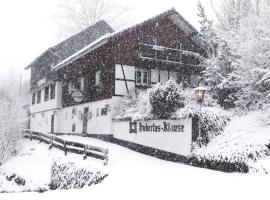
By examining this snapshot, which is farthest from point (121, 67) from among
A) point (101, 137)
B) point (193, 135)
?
point (193, 135)

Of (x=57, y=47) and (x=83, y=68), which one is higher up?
(x=57, y=47)

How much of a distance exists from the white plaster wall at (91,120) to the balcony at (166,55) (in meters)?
3.93

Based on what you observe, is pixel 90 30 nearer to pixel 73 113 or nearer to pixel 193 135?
pixel 73 113

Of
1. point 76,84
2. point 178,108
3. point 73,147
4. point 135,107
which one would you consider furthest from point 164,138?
point 76,84

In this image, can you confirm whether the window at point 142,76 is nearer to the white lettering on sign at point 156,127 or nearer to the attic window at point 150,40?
the attic window at point 150,40

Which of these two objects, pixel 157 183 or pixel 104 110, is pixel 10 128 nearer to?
pixel 104 110

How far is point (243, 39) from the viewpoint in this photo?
851 inches

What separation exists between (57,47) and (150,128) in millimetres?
17648

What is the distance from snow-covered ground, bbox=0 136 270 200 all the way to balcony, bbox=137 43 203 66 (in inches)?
329

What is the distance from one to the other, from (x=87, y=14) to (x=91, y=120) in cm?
2256

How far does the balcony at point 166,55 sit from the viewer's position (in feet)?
90.7

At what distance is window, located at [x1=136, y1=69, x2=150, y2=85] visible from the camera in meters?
28.4

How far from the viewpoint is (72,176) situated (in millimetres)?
18922

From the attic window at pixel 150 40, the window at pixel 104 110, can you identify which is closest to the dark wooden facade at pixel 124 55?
the attic window at pixel 150 40
